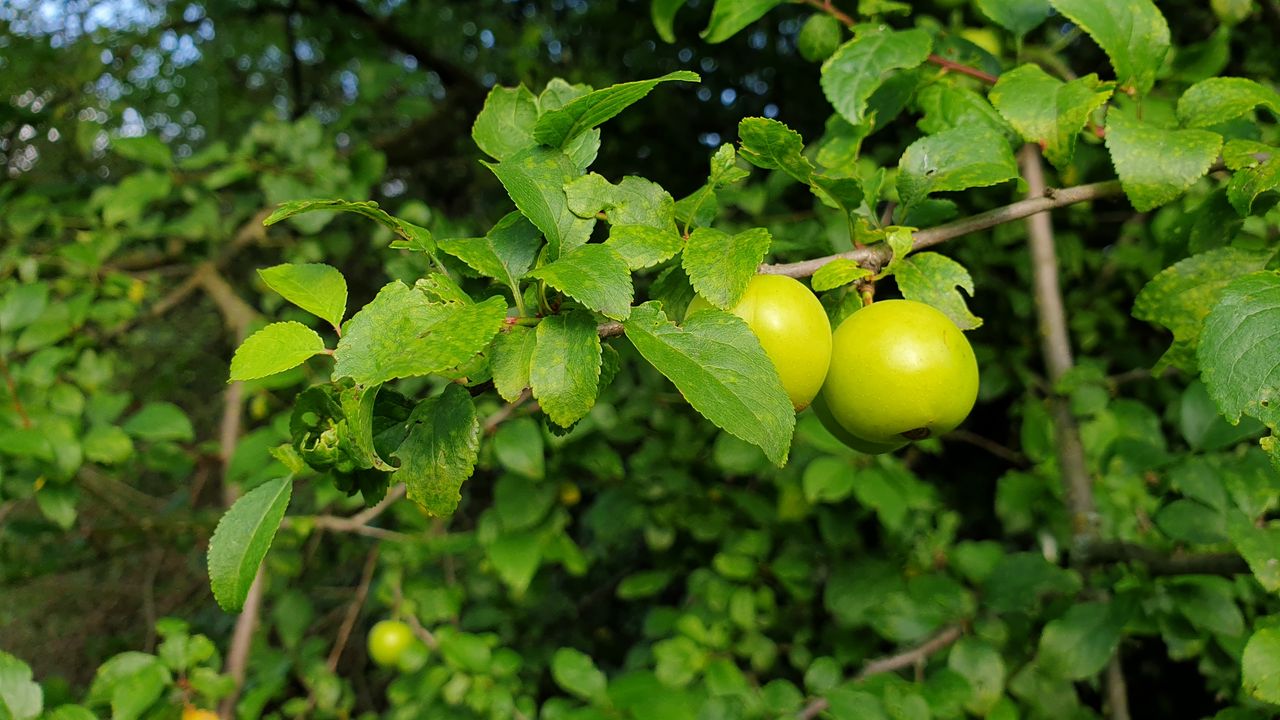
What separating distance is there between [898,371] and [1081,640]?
76 centimetres

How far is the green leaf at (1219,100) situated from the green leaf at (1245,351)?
230 millimetres

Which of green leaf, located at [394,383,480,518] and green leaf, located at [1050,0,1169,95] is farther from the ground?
green leaf, located at [1050,0,1169,95]

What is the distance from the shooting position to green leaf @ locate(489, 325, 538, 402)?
0.62 m

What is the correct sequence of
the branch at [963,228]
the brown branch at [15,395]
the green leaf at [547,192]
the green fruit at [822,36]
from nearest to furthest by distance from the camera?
1. the green leaf at [547,192]
2. the branch at [963,228]
3. the green fruit at [822,36]
4. the brown branch at [15,395]

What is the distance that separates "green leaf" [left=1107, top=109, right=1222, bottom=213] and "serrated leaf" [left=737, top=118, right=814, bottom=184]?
283 mm

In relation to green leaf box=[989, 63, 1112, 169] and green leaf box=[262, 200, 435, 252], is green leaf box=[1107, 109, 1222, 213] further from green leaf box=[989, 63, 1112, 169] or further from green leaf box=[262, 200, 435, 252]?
green leaf box=[262, 200, 435, 252]

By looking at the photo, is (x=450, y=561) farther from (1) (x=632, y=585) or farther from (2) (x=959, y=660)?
(2) (x=959, y=660)

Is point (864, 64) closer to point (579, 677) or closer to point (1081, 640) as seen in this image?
point (1081, 640)

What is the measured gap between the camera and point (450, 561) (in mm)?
2365

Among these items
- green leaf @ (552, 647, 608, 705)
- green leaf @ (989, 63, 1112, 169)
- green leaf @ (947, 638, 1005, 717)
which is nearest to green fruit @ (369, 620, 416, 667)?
green leaf @ (552, 647, 608, 705)

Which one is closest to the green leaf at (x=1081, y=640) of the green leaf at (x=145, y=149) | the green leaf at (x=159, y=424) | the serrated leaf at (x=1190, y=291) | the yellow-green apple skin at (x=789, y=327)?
the serrated leaf at (x=1190, y=291)

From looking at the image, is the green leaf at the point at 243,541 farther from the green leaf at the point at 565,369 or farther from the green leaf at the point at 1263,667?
the green leaf at the point at 1263,667

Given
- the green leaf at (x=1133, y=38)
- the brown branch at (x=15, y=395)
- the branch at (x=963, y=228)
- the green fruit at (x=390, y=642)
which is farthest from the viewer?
the green fruit at (x=390, y=642)

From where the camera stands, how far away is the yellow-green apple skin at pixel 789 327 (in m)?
0.66
